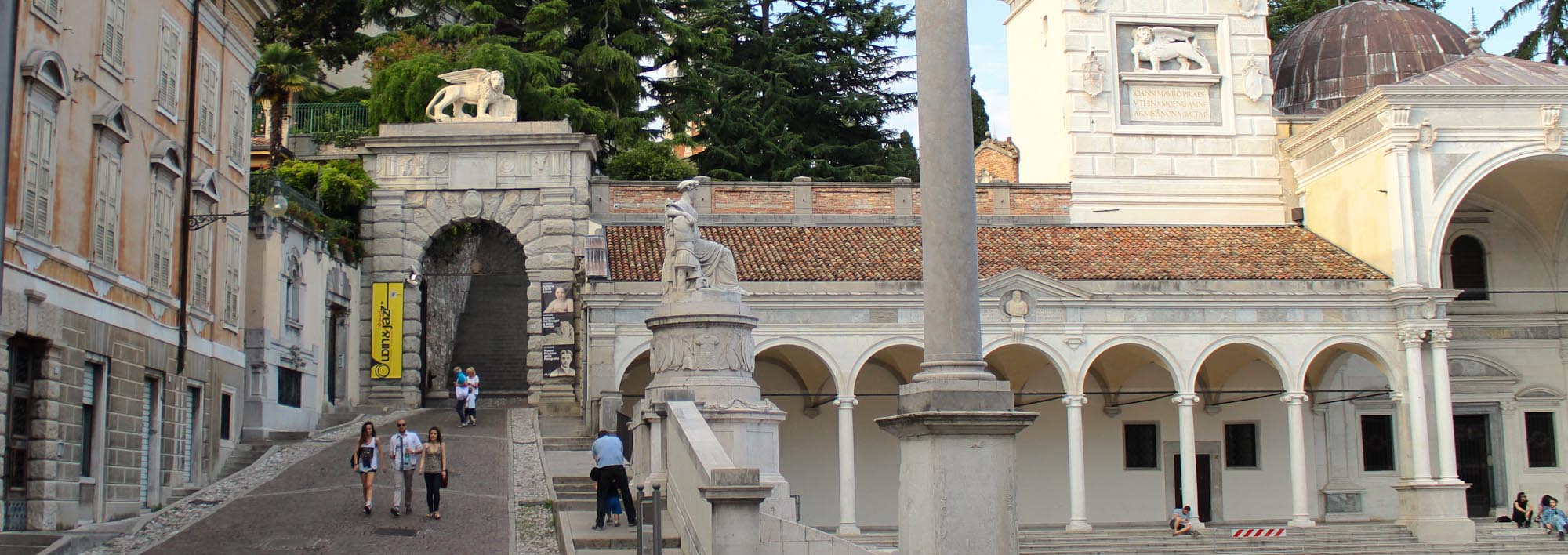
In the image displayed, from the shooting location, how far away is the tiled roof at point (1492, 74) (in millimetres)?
32438

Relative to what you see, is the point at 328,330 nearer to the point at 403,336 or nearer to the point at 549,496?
the point at 403,336

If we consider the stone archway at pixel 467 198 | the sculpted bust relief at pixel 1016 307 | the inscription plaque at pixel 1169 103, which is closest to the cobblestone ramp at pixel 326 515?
the stone archway at pixel 467 198

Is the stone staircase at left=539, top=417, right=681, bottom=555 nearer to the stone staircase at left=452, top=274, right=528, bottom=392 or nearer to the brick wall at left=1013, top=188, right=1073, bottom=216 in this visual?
the stone staircase at left=452, top=274, right=528, bottom=392

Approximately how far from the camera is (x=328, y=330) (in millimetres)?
30109

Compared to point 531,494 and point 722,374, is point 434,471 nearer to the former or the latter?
point 531,494

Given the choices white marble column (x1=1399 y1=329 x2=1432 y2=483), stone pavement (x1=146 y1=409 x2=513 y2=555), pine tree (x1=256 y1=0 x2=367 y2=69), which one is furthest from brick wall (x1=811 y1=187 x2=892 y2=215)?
pine tree (x1=256 y1=0 x2=367 y2=69)

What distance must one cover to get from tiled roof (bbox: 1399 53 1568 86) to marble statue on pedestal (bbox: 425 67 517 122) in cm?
1853

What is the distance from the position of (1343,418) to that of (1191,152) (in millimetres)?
6917

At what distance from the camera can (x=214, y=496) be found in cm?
1969

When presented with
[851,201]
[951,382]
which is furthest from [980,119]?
[951,382]

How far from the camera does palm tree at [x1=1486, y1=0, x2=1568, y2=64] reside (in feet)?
136

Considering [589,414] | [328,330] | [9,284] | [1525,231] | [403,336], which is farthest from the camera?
[1525,231]

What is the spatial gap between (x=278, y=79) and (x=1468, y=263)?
1075 inches

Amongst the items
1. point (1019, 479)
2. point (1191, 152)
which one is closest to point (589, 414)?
point (1019, 479)
